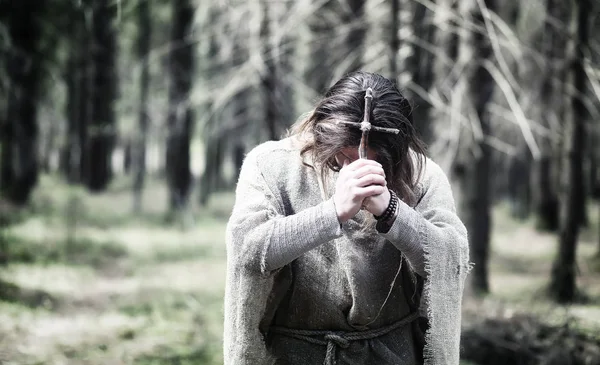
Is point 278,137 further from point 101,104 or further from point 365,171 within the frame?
point 101,104

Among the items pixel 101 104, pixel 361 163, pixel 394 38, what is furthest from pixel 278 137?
pixel 101 104

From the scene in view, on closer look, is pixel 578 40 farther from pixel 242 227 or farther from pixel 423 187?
pixel 242 227

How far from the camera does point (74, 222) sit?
13078 millimetres

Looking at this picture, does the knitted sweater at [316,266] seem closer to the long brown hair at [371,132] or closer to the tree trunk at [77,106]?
the long brown hair at [371,132]

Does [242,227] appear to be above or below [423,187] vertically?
below

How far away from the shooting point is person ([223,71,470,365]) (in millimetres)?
2057

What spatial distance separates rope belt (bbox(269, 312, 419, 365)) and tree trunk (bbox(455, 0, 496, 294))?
587cm

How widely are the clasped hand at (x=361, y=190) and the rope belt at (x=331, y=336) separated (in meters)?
0.49

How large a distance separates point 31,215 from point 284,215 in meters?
13.0

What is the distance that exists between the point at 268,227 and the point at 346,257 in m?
0.31

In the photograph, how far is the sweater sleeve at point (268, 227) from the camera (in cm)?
192

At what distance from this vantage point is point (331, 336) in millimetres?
2170

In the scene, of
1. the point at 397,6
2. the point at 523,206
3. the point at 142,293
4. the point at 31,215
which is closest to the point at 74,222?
the point at 31,215

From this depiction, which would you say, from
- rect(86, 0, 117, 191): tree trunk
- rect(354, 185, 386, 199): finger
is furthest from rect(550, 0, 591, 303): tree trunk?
rect(86, 0, 117, 191): tree trunk
